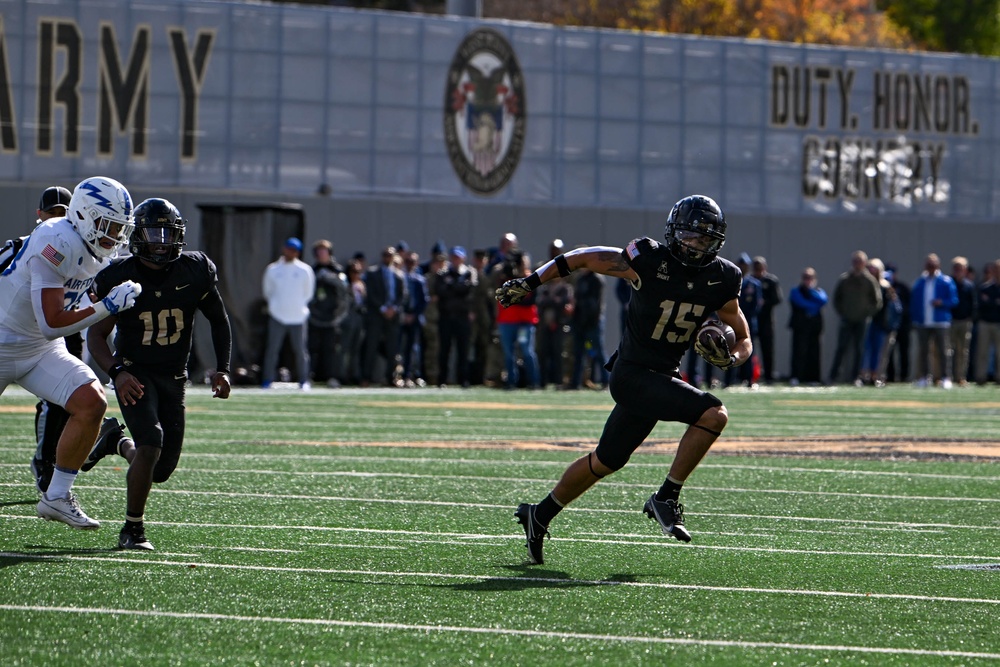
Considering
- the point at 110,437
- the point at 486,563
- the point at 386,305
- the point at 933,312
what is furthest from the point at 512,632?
the point at 933,312

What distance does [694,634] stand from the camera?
6340mm

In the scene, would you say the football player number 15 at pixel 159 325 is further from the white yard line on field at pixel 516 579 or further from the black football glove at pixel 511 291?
the black football glove at pixel 511 291

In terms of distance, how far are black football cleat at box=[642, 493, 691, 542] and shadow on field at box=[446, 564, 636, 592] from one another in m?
0.47

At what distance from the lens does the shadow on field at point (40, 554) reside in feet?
25.3

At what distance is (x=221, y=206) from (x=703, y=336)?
14.8 meters

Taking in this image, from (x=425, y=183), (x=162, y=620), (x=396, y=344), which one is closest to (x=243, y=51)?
(x=425, y=183)

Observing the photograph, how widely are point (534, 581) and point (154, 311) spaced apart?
7.48 ft

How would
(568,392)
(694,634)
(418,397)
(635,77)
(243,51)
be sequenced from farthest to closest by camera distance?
(635,77), (243,51), (568,392), (418,397), (694,634)

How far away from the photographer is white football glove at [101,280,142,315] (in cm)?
790

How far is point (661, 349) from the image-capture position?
849cm

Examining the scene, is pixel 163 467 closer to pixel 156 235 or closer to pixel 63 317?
pixel 63 317

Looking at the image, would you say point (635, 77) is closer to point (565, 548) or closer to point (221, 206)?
point (221, 206)

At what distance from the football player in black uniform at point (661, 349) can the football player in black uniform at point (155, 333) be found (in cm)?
153

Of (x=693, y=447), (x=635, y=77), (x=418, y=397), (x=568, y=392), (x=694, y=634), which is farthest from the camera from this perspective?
A: (x=635, y=77)
